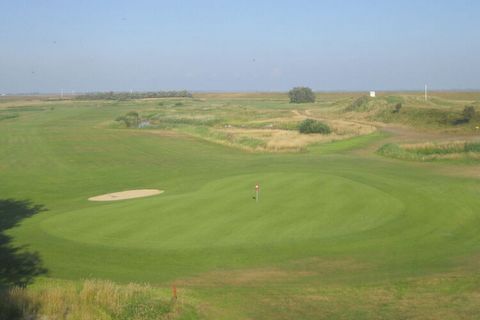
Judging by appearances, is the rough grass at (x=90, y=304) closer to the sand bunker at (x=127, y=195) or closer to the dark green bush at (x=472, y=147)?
the sand bunker at (x=127, y=195)

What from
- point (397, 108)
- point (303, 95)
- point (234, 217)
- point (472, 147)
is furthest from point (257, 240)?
point (303, 95)

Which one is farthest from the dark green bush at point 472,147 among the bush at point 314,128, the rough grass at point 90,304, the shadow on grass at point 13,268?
the rough grass at point 90,304

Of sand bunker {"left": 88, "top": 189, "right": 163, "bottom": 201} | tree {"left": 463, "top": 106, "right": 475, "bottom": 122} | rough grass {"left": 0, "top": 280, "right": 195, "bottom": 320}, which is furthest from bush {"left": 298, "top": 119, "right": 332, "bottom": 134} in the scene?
rough grass {"left": 0, "top": 280, "right": 195, "bottom": 320}

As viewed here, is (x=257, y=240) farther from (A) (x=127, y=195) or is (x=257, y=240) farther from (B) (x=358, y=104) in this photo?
(B) (x=358, y=104)

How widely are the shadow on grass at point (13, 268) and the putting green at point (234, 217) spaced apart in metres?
2.02

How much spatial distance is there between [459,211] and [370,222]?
5.69 metres

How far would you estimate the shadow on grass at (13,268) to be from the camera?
42.1 feet

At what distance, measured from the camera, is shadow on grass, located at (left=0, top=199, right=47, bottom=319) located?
42.1ft

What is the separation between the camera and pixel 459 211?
27000mm

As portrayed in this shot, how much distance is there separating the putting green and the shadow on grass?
6.62 ft

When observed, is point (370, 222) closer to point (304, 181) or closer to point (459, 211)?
point (459, 211)

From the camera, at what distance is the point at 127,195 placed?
115 feet

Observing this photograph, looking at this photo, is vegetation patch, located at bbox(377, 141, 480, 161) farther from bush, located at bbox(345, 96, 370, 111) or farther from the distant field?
bush, located at bbox(345, 96, 370, 111)

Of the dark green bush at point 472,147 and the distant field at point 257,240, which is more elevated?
the dark green bush at point 472,147
